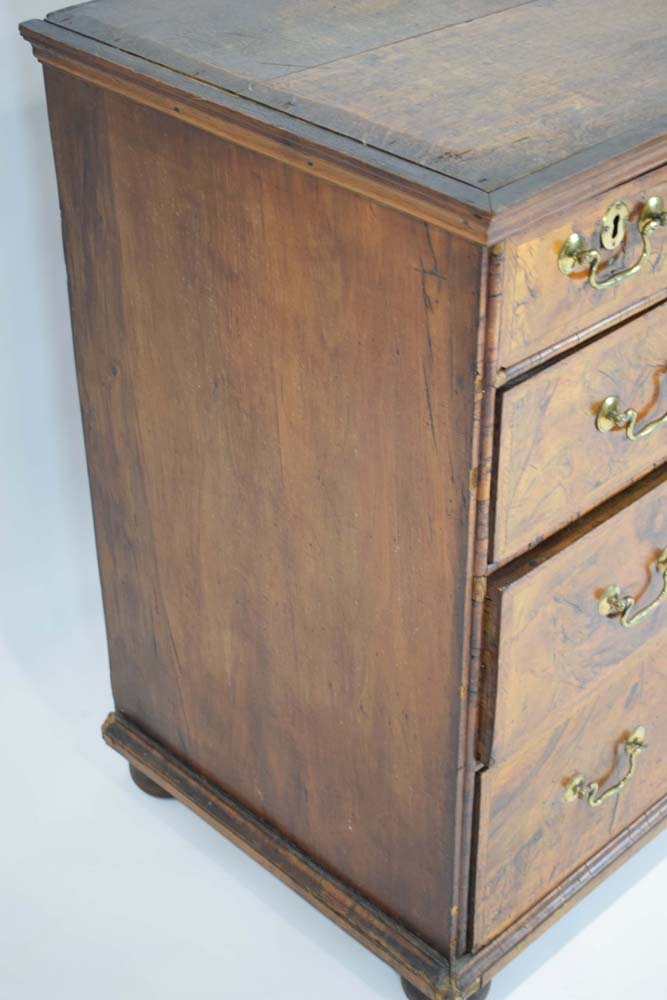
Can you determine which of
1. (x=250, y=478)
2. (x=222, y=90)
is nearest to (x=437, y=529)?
(x=250, y=478)

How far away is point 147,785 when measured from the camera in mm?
1979

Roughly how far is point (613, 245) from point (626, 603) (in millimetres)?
415

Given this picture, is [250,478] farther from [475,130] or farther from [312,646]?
[475,130]

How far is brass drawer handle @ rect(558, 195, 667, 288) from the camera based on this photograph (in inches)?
48.9

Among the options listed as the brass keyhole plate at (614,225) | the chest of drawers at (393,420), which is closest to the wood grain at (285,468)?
the chest of drawers at (393,420)

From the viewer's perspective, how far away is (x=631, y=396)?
4.63ft

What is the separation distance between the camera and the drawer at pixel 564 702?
Result: 144cm

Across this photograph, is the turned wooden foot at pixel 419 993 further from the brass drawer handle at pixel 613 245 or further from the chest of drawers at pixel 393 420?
the brass drawer handle at pixel 613 245

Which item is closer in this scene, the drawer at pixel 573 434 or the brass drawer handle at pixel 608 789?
the drawer at pixel 573 434

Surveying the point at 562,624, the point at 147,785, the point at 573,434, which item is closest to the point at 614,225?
the point at 573,434

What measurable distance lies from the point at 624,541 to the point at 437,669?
233 millimetres

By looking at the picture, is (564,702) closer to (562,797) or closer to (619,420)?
(562,797)

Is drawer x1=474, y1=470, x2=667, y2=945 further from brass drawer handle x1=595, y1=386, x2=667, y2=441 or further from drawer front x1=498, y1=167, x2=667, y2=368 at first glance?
drawer front x1=498, y1=167, x2=667, y2=368

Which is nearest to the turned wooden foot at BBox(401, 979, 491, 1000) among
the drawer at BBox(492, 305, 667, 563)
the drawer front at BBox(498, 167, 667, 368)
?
the drawer at BBox(492, 305, 667, 563)
